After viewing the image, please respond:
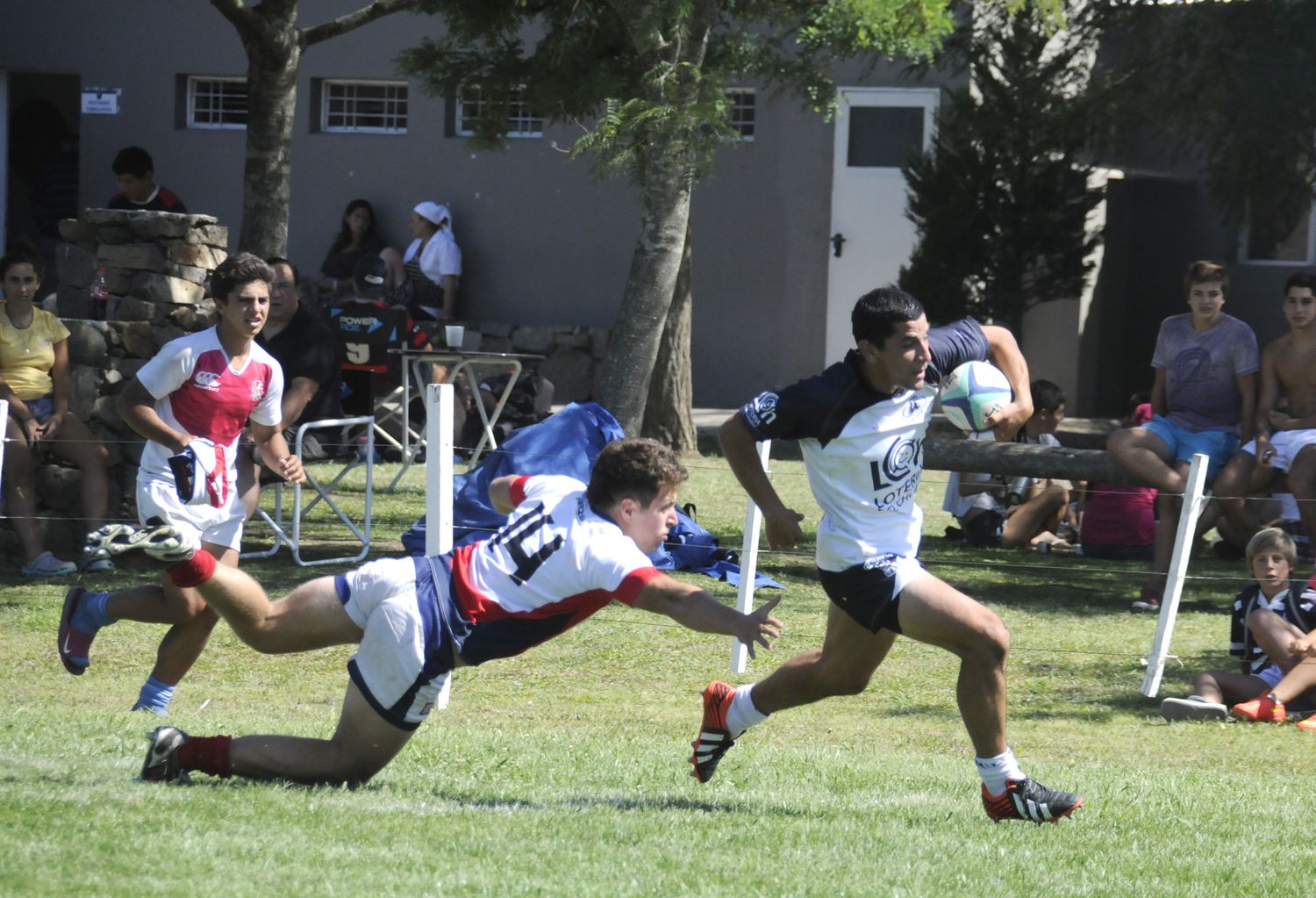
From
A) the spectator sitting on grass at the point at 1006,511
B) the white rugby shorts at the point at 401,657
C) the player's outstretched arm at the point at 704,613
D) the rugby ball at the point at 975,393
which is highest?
the rugby ball at the point at 975,393

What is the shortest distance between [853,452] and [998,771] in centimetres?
109

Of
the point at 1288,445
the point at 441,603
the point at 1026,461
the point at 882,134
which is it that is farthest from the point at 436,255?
the point at 441,603

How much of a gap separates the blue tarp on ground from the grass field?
60cm

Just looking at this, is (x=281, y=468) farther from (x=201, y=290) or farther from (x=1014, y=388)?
(x=201, y=290)

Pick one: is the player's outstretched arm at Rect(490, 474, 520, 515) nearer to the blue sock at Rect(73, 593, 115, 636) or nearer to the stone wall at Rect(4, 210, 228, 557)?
the blue sock at Rect(73, 593, 115, 636)

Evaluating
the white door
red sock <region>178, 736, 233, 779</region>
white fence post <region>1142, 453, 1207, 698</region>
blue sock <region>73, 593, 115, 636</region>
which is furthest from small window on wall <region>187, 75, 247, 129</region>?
red sock <region>178, 736, 233, 779</region>

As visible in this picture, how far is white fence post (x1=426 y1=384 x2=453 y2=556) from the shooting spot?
295 inches

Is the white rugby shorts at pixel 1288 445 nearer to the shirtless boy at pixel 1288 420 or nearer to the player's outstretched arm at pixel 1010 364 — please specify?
the shirtless boy at pixel 1288 420

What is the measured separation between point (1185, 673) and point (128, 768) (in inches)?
214

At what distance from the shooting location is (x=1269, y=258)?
18.0 metres

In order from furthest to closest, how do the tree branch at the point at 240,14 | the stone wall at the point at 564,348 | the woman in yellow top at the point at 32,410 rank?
the stone wall at the point at 564,348, the tree branch at the point at 240,14, the woman in yellow top at the point at 32,410

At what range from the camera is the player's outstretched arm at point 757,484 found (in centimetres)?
530

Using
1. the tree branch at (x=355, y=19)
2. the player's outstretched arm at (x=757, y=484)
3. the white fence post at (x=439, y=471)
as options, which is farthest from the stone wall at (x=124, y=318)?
the player's outstretched arm at (x=757, y=484)

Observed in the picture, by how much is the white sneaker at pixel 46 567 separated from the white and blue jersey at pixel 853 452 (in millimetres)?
6055
